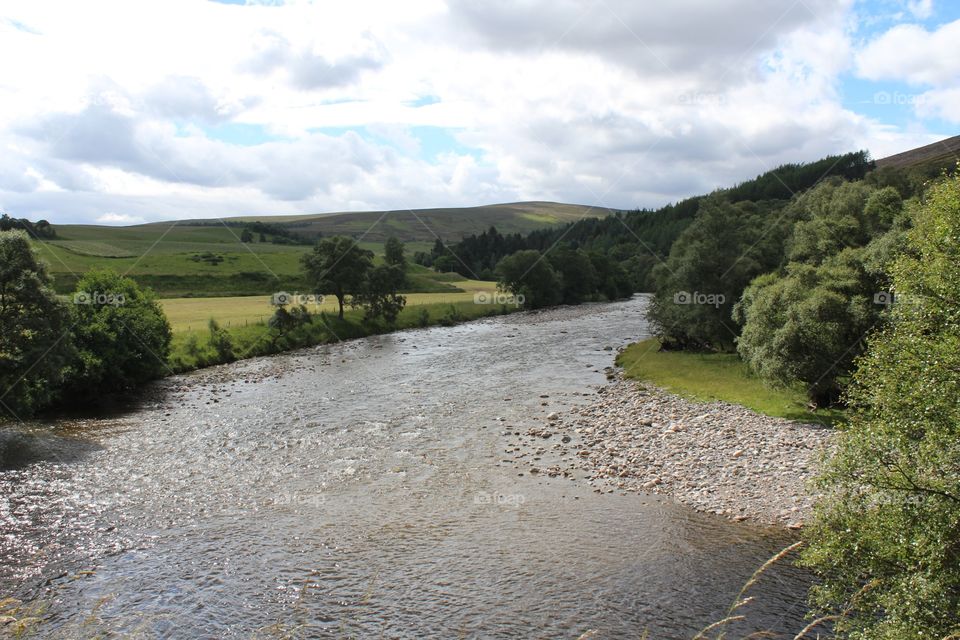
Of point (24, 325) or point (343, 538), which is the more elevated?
point (24, 325)

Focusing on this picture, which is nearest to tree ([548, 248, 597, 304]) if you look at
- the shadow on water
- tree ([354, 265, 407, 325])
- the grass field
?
the grass field

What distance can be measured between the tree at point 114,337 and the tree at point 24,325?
5.84 m

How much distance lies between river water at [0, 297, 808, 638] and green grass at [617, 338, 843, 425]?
1224 cm

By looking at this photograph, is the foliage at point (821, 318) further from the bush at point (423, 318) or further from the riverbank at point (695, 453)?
the bush at point (423, 318)

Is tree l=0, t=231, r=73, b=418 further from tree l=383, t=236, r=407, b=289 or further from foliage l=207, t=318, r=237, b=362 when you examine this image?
tree l=383, t=236, r=407, b=289

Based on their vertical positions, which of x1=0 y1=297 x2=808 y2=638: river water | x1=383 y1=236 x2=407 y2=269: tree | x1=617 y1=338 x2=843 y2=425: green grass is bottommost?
x1=0 y1=297 x2=808 y2=638: river water

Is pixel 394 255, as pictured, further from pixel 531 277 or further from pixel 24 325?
pixel 24 325

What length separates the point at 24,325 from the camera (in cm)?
3509

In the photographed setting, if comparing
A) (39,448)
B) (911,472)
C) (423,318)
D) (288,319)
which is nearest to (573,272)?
(423,318)

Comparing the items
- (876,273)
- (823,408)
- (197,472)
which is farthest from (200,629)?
(876,273)

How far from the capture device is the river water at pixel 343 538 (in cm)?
1769

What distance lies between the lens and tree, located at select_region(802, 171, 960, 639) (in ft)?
43.6

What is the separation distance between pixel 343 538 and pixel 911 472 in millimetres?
16932

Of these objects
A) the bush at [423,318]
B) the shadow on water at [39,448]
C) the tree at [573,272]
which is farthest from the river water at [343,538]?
the tree at [573,272]
